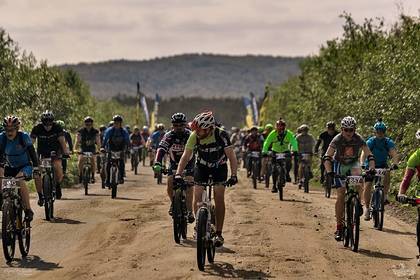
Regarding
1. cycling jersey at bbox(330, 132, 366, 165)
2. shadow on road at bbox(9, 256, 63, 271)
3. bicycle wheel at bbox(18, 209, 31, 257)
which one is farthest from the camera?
cycling jersey at bbox(330, 132, 366, 165)

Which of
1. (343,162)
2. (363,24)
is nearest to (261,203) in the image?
(343,162)

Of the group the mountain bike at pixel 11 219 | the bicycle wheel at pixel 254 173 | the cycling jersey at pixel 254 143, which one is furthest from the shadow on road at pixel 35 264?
the cycling jersey at pixel 254 143

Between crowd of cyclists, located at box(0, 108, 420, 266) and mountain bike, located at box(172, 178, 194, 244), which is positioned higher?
crowd of cyclists, located at box(0, 108, 420, 266)

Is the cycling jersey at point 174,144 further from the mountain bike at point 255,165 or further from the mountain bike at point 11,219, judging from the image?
the mountain bike at point 255,165

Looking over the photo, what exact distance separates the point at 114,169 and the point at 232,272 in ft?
41.9

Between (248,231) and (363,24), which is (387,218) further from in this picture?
(363,24)

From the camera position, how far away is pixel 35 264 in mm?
14039

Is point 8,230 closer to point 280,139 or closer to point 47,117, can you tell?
point 47,117

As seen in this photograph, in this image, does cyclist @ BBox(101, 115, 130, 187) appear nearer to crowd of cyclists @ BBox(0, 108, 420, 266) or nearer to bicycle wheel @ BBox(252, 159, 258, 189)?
crowd of cyclists @ BBox(0, 108, 420, 266)

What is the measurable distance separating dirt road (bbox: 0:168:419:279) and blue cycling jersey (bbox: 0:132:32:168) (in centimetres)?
141

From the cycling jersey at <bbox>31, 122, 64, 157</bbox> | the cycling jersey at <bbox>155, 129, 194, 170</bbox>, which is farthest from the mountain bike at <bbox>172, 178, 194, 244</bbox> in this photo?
the cycling jersey at <bbox>31, 122, 64, 157</bbox>

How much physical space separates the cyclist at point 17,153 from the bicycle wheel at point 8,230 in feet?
2.37

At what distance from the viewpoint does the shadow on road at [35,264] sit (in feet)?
45.0

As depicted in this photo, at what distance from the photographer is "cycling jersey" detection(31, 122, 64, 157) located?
69.1 ft
